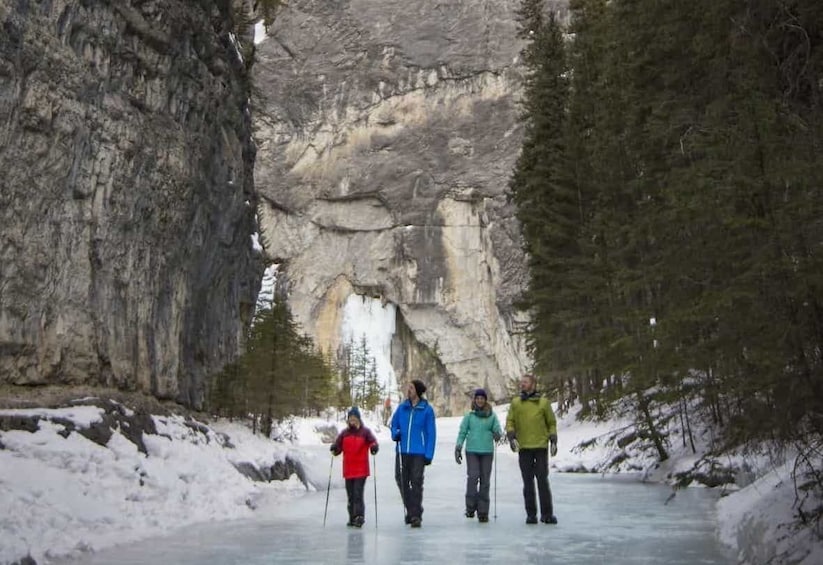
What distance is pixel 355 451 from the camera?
856 cm

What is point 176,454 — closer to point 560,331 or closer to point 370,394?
point 560,331

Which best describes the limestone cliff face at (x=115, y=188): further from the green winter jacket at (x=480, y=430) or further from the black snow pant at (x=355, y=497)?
the green winter jacket at (x=480, y=430)

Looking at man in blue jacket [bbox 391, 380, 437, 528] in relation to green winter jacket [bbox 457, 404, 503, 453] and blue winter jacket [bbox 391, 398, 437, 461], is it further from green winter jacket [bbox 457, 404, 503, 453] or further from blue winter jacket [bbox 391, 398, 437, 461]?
green winter jacket [bbox 457, 404, 503, 453]

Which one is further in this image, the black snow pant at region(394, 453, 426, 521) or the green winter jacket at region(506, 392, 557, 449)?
the green winter jacket at region(506, 392, 557, 449)

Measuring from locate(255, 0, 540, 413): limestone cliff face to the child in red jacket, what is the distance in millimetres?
59833

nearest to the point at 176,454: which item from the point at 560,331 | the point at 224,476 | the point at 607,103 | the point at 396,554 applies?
the point at 224,476

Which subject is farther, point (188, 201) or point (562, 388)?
point (562, 388)

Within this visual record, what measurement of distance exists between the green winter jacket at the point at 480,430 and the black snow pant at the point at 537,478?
40 centimetres

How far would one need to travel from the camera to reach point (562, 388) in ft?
79.0

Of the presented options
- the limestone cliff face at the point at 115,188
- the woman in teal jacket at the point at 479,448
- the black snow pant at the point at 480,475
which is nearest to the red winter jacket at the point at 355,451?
the woman in teal jacket at the point at 479,448

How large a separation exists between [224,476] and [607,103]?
12406 millimetres

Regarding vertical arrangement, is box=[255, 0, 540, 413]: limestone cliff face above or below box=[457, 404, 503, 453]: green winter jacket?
above

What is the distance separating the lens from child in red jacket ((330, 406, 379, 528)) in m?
8.45

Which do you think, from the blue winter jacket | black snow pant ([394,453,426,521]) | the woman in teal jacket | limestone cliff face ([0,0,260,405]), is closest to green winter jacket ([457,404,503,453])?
the woman in teal jacket
